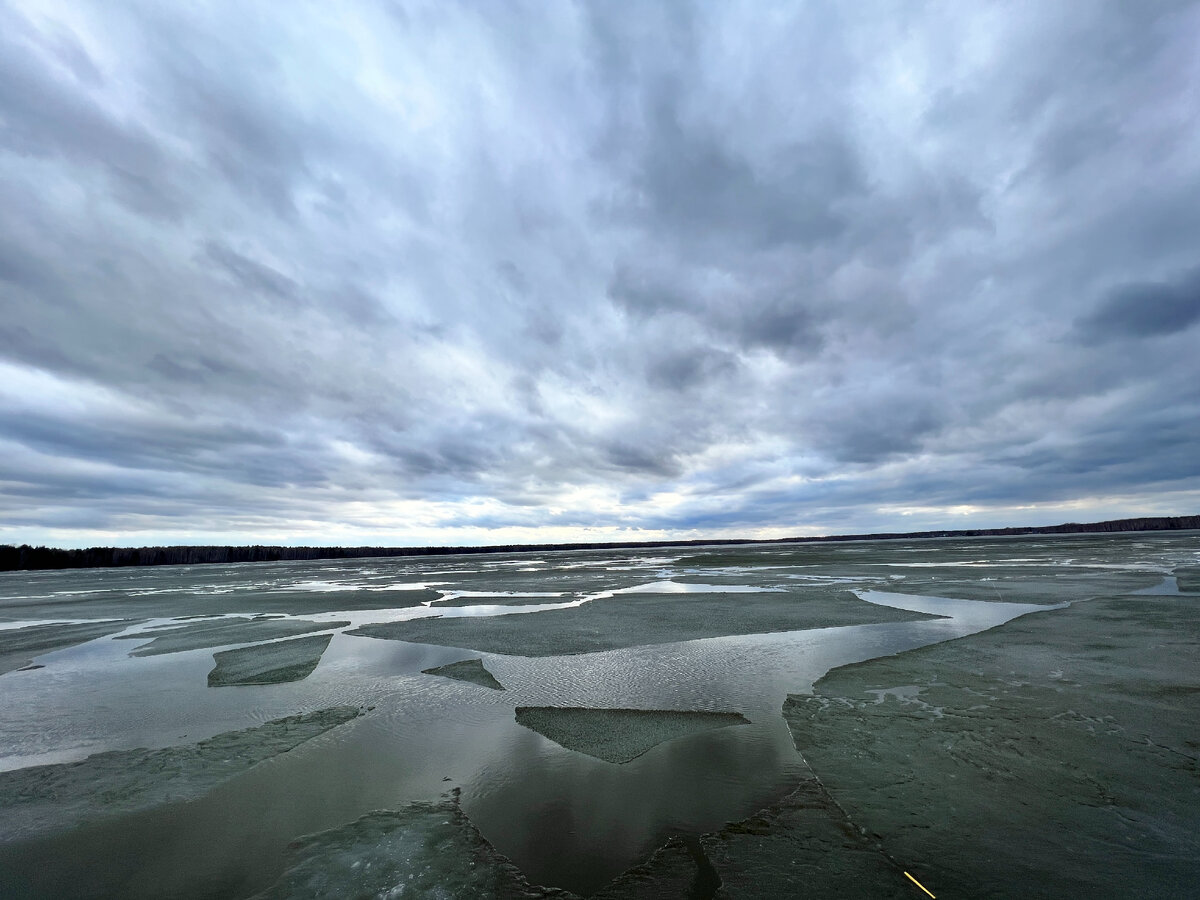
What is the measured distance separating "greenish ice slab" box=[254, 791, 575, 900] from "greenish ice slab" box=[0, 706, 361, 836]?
1.76 m

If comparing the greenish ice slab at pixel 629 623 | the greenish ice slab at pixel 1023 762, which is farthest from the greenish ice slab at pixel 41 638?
the greenish ice slab at pixel 1023 762

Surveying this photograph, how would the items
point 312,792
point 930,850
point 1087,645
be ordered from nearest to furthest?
1. point 930,850
2. point 312,792
3. point 1087,645

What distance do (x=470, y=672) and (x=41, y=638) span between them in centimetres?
1195

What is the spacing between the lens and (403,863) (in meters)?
3.40

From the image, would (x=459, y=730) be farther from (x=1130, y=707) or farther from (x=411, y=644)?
(x=1130, y=707)

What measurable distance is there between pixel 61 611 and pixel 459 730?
2133cm

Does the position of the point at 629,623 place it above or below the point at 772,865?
above

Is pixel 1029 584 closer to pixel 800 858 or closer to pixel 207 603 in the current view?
pixel 800 858

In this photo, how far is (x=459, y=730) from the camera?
18.7 ft

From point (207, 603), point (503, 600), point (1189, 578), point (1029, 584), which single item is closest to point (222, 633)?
point (503, 600)

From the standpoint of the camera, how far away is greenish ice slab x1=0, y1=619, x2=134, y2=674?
9953 millimetres

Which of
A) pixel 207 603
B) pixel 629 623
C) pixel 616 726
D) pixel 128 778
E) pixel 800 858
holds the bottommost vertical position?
pixel 800 858

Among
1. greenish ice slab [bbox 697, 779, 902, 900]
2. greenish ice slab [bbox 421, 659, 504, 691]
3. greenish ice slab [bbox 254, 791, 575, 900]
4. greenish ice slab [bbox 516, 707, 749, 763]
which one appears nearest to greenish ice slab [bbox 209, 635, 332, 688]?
greenish ice slab [bbox 421, 659, 504, 691]

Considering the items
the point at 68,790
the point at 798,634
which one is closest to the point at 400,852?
the point at 68,790
